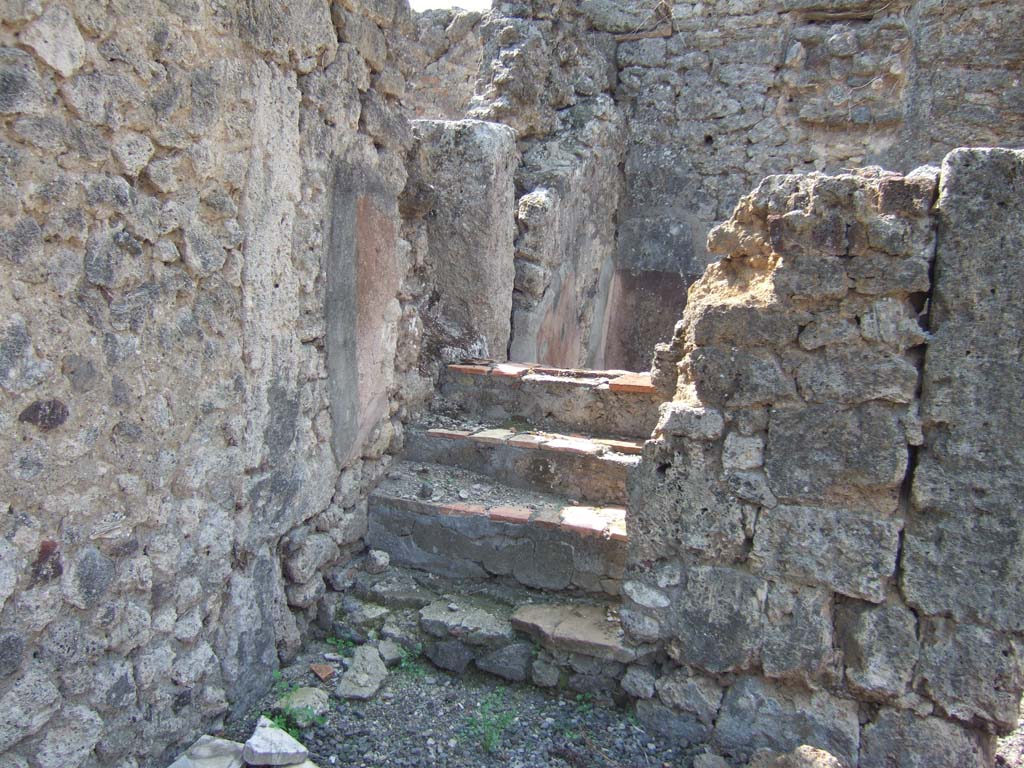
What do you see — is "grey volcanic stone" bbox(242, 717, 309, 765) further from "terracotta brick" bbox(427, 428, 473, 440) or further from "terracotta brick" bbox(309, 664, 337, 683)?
"terracotta brick" bbox(427, 428, 473, 440)

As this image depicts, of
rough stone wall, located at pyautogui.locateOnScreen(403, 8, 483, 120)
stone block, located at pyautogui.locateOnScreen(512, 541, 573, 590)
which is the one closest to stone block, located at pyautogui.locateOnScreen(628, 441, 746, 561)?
stone block, located at pyautogui.locateOnScreen(512, 541, 573, 590)

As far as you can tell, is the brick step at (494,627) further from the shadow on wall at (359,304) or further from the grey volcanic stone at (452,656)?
the shadow on wall at (359,304)

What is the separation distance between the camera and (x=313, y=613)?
9.62 feet

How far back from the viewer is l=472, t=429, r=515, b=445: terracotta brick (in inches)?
130

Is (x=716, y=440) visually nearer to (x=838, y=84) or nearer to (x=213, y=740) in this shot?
(x=213, y=740)

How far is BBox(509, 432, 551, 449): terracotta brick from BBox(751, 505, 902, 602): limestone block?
3.58 ft

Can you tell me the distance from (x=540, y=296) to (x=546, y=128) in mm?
1344

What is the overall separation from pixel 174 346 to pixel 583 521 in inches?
60.6

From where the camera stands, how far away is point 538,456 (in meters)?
3.21

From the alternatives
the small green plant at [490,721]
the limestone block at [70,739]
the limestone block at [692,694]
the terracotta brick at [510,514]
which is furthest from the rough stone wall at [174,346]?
the limestone block at [692,694]

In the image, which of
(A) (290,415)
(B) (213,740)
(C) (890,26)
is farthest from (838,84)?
(B) (213,740)

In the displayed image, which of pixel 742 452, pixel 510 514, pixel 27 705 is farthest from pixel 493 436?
pixel 27 705

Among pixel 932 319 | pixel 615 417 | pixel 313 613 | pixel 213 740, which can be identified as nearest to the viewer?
pixel 932 319

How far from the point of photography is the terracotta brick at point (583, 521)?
2803mm
